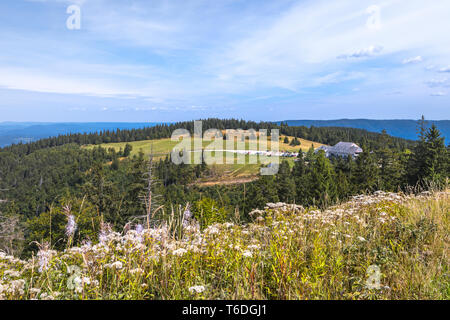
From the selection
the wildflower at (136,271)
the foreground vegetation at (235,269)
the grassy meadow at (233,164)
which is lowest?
the grassy meadow at (233,164)

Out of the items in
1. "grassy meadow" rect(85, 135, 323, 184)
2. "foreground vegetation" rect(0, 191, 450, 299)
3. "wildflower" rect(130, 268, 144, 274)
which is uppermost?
"wildflower" rect(130, 268, 144, 274)

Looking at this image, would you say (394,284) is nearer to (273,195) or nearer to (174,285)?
(174,285)

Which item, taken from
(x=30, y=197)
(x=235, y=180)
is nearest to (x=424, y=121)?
(x=235, y=180)

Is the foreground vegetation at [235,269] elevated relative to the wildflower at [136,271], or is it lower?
lower

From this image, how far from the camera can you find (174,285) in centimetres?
307

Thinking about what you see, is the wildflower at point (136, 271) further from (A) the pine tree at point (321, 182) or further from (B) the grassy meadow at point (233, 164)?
(B) the grassy meadow at point (233, 164)
